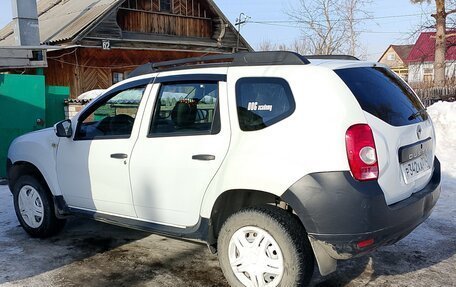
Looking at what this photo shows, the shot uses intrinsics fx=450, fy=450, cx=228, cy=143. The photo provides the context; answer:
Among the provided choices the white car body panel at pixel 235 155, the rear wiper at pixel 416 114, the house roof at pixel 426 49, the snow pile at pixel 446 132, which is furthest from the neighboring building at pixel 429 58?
the white car body panel at pixel 235 155

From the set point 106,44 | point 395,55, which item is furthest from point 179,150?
point 395,55

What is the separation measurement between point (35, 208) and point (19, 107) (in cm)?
419

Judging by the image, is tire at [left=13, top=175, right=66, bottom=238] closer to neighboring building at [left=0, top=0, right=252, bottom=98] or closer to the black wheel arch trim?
the black wheel arch trim

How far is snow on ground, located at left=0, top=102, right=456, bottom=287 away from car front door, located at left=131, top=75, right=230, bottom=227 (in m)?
0.55

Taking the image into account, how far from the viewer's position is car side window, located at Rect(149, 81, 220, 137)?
11.8ft

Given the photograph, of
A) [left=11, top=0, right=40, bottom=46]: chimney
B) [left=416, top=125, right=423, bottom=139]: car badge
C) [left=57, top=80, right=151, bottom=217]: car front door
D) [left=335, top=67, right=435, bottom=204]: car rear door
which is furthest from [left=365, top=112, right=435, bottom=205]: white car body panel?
[left=11, top=0, right=40, bottom=46]: chimney

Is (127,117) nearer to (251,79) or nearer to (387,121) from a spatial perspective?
(251,79)

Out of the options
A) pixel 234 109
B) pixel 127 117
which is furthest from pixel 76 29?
A: pixel 234 109

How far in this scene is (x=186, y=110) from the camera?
387cm

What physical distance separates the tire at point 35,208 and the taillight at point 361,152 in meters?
3.38

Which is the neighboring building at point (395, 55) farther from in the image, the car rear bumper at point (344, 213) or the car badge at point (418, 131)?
the car rear bumper at point (344, 213)

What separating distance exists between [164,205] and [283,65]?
5.03 ft

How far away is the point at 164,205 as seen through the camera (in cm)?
380

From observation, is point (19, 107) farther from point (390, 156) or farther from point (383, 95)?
point (390, 156)
